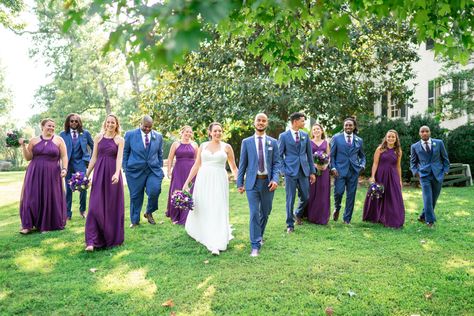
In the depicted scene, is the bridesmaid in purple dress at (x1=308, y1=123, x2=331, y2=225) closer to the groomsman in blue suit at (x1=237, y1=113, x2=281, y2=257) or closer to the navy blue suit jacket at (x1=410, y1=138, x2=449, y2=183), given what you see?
the navy blue suit jacket at (x1=410, y1=138, x2=449, y2=183)

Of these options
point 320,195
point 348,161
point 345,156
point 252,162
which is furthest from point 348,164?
point 252,162

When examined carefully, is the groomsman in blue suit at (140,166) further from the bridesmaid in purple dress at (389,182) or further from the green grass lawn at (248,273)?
the bridesmaid in purple dress at (389,182)

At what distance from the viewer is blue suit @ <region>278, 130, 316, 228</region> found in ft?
28.8

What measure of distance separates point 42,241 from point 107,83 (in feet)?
122

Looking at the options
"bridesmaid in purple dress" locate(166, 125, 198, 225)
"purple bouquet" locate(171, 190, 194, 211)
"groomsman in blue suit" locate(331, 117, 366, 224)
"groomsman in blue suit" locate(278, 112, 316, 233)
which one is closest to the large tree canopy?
"groomsman in blue suit" locate(278, 112, 316, 233)

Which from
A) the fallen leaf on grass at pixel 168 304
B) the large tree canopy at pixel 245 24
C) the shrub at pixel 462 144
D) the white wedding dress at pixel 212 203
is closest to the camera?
the large tree canopy at pixel 245 24

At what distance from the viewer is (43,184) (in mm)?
8781

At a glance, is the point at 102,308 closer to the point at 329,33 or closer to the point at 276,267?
the point at 276,267

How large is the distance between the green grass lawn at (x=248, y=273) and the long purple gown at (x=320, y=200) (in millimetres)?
532

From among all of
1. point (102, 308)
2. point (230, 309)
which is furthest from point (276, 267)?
point (102, 308)

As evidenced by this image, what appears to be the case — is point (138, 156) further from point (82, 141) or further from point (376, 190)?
point (376, 190)

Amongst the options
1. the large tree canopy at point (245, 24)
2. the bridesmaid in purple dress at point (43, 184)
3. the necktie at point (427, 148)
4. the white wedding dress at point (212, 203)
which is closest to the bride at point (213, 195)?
the white wedding dress at point (212, 203)

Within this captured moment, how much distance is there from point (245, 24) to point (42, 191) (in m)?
5.39

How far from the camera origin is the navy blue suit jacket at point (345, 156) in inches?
386
